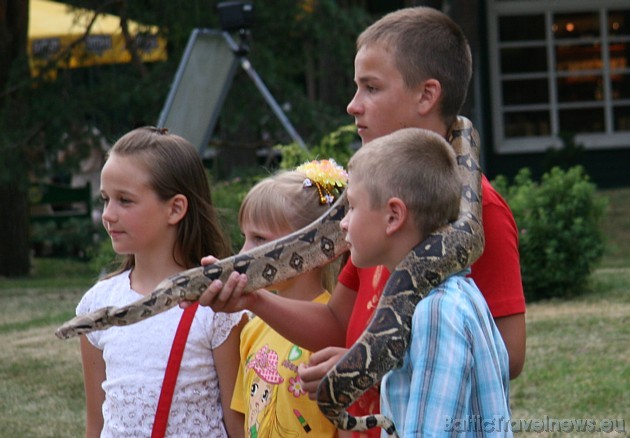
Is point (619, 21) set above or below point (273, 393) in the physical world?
above

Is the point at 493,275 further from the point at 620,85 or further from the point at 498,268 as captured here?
the point at 620,85

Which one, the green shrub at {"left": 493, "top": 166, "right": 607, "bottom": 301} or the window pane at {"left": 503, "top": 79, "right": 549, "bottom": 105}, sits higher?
the window pane at {"left": 503, "top": 79, "right": 549, "bottom": 105}

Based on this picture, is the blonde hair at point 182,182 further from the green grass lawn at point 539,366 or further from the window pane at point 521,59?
the window pane at point 521,59

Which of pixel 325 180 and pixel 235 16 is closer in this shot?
pixel 325 180

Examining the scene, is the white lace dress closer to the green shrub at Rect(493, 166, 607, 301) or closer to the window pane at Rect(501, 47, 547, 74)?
the green shrub at Rect(493, 166, 607, 301)

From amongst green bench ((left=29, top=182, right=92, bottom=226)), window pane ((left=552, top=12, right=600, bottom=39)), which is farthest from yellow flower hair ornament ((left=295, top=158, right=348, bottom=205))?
window pane ((left=552, top=12, right=600, bottom=39))

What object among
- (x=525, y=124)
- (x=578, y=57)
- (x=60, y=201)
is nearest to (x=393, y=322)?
(x=60, y=201)

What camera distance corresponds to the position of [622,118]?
22484mm

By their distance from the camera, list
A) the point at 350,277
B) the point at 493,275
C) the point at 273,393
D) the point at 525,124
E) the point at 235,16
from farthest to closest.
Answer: the point at 525,124 < the point at 235,16 < the point at 273,393 < the point at 350,277 < the point at 493,275

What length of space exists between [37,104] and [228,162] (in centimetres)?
316

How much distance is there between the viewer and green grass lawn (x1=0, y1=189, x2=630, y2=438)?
7.22 m

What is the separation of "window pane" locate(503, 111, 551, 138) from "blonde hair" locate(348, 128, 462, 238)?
19.9m

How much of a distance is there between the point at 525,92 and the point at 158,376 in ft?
64.8

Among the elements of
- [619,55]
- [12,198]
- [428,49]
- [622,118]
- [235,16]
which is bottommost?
[12,198]
